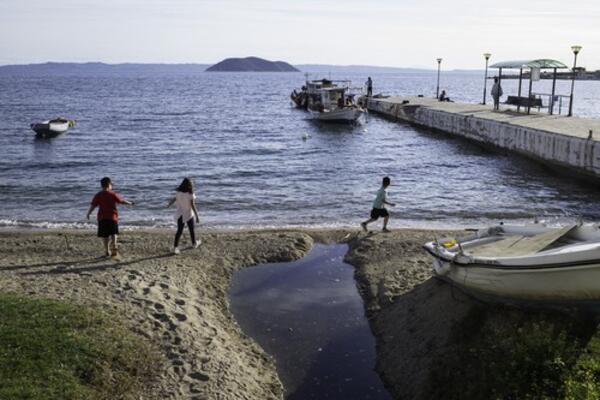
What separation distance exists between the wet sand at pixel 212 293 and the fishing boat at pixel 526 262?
1.86ft

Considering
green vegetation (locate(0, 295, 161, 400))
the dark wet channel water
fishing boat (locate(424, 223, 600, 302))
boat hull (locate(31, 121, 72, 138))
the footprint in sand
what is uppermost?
fishing boat (locate(424, 223, 600, 302))

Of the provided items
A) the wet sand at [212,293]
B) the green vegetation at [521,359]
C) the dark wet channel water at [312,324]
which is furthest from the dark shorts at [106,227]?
the green vegetation at [521,359]

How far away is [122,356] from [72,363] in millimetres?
631

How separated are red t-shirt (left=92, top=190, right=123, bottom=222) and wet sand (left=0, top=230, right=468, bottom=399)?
3.03 ft

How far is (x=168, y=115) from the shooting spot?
6269 centimetres

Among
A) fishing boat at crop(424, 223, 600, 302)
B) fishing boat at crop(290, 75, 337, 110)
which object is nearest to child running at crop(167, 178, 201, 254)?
fishing boat at crop(424, 223, 600, 302)

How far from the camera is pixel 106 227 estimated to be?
12188 mm

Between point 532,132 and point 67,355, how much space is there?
85.1ft

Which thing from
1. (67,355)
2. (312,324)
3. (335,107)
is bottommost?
(312,324)

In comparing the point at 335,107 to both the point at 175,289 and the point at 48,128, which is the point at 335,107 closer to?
the point at 48,128

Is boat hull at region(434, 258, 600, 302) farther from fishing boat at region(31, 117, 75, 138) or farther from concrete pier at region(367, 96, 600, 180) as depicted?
fishing boat at region(31, 117, 75, 138)

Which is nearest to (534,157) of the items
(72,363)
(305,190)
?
(305,190)

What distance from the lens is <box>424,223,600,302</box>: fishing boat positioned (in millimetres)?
7559

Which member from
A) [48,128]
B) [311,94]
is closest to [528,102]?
[311,94]
